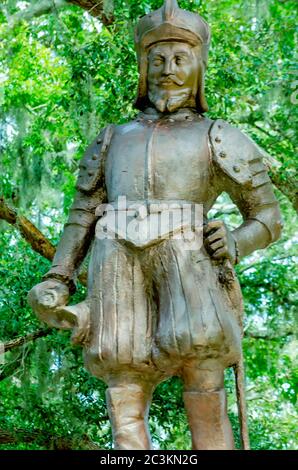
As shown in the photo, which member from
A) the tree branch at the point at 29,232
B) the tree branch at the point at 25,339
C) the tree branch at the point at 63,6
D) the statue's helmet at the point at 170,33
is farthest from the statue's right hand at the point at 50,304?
the tree branch at the point at 63,6

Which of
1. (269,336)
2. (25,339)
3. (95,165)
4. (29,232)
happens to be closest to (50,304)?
(95,165)

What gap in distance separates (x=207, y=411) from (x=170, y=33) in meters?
1.80

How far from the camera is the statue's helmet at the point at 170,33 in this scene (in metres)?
5.00

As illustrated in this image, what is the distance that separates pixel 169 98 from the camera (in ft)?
16.5

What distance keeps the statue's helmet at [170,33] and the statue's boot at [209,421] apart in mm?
1465

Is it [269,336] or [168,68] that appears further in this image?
[269,336]

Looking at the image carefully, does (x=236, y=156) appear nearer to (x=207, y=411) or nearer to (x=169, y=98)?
(x=169, y=98)

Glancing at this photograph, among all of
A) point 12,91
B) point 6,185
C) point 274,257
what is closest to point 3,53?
point 12,91

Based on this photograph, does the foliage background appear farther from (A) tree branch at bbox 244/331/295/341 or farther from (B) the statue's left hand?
(B) the statue's left hand

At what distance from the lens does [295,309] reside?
927cm

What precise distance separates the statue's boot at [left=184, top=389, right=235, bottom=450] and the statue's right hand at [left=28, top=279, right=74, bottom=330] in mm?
655

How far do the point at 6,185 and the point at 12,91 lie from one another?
101 centimetres

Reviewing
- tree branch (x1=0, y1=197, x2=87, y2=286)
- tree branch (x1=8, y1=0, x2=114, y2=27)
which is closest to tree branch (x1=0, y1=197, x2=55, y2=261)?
tree branch (x1=0, y1=197, x2=87, y2=286)

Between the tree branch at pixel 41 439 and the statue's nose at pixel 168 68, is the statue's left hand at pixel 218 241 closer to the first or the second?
the statue's nose at pixel 168 68
